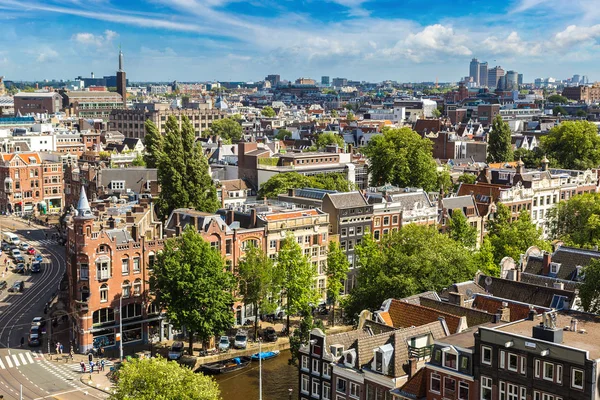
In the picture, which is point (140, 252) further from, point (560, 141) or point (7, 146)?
point (560, 141)

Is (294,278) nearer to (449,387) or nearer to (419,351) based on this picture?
(419,351)

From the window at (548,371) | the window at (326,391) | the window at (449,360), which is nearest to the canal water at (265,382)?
the window at (326,391)

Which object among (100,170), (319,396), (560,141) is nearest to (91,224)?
(319,396)

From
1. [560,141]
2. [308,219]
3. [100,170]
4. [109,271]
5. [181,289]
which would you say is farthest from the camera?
[560,141]

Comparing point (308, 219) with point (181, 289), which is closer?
point (181, 289)

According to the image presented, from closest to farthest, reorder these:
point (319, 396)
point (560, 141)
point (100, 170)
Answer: point (319, 396) < point (100, 170) < point (560, 141)

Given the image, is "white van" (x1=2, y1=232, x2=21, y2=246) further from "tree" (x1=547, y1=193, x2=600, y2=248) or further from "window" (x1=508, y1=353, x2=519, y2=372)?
"window" (x1=508, y1=353, x2=519, y2=372)

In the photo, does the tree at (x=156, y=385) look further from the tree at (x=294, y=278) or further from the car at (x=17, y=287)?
the car at (x=17, y=287)
